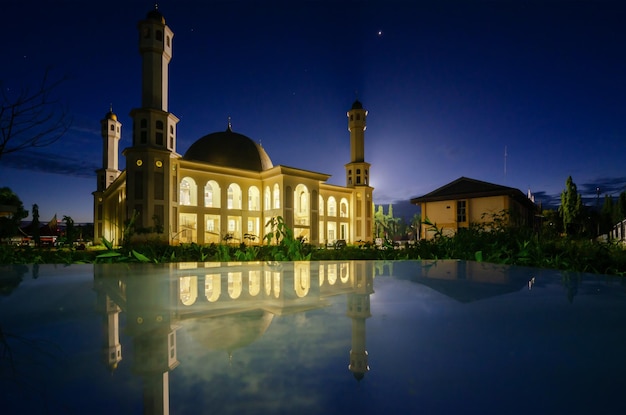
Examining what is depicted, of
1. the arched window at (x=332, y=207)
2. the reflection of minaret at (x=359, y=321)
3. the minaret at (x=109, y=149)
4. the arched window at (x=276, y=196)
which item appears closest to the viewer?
the reflection of minaret at (x=359, y=321)

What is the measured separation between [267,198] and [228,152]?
6.54 m

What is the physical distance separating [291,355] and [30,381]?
0.72m

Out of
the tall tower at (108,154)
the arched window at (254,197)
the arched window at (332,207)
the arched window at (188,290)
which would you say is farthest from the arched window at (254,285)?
the tall tower at (108,154)

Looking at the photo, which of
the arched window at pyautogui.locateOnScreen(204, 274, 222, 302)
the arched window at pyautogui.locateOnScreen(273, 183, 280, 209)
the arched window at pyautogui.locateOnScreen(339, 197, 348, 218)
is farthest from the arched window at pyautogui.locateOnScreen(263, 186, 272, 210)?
the arched window at pyautogui.locateOnScreen(204, 274, 222, 302)

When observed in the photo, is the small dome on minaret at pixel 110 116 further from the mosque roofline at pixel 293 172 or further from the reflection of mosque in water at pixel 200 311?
the reflection of mosque in water at pixel 200 311

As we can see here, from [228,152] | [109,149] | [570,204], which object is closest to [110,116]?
[109,149]

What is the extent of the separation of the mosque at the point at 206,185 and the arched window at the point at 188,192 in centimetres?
8

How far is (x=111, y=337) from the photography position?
4.06 feet

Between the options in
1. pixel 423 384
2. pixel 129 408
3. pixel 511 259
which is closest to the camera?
pixel 129 408

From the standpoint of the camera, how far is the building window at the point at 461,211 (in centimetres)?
2434

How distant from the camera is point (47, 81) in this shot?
4.52 metres

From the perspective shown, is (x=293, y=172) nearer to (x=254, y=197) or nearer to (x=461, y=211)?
(x=254, y=197)

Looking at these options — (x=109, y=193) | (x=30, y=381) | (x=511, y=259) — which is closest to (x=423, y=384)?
(x=30, y=381)

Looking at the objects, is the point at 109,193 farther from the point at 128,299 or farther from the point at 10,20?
the point at 128,299
